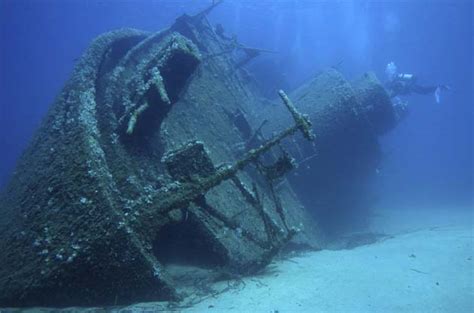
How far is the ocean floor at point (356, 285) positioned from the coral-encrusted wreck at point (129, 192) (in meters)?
0.34

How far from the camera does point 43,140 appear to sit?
475 cm

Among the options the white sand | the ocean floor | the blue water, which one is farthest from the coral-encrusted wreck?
the blue water

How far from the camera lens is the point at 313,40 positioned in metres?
82.4

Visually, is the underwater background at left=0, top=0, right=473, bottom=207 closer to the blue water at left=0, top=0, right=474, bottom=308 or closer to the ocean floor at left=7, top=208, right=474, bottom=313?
the blue water at left=0, top=0, right=474, bottom=308

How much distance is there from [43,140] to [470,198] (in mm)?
28643

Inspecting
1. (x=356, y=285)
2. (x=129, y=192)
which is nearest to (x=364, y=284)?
(x=356, y=285)

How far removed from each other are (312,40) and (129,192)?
276 ft

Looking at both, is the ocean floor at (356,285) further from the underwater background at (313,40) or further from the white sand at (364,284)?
the underwater background at (313,40)

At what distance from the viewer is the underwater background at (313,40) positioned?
50.6 m

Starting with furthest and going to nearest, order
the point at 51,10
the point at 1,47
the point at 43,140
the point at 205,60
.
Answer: the point at 1,47
the point at 51,10
the point at 205,60
the point at 43,140

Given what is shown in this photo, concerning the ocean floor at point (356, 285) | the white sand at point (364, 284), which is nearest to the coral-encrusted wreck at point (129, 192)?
the ocean floor at point (356, 285)

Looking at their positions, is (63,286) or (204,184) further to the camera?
(204,184)

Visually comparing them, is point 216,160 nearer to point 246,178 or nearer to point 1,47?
point 246,178

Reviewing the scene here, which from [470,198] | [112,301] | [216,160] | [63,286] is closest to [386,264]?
[216,160]
